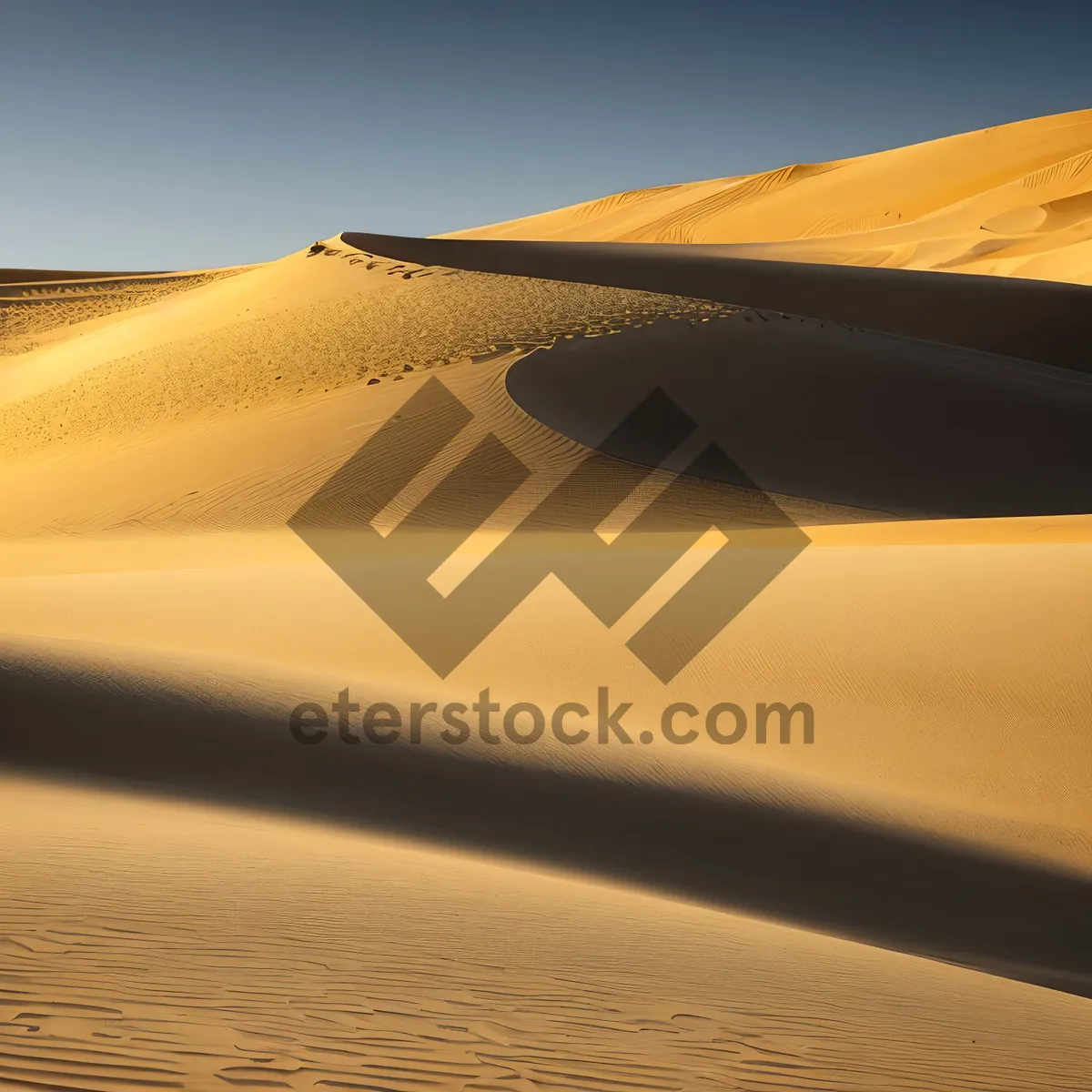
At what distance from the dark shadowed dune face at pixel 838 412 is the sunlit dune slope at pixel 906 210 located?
17.4 meters

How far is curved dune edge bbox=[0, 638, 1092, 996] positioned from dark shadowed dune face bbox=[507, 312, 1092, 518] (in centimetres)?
1072

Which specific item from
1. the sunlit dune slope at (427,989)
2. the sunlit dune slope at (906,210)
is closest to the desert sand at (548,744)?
the sunlit dune slope at (427,989)

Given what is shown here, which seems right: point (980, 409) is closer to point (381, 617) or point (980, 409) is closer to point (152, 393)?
point (381, 617)

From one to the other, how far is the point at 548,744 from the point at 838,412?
45.5ft

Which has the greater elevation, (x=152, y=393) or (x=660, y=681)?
(x=152, y=393)

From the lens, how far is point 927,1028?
147 inches

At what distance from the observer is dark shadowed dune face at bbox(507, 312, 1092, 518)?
17406 mm

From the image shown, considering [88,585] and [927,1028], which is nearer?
[927,1028]

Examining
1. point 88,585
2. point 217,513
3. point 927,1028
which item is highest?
point 217,513

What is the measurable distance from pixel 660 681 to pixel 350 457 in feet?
31.1

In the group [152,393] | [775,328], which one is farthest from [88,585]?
[775,328]

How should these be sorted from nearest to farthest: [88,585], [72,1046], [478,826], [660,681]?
[72,1046]
[478,826]
[660,681]
[88,585]

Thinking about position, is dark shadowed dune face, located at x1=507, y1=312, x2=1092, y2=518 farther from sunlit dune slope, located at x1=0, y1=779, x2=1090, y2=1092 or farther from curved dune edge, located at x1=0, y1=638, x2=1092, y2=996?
sunlit dune slope, located at x1=0, y1=779, x2=1090, y2=1092

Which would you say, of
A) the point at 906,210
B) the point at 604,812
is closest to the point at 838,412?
the point at 604,812
